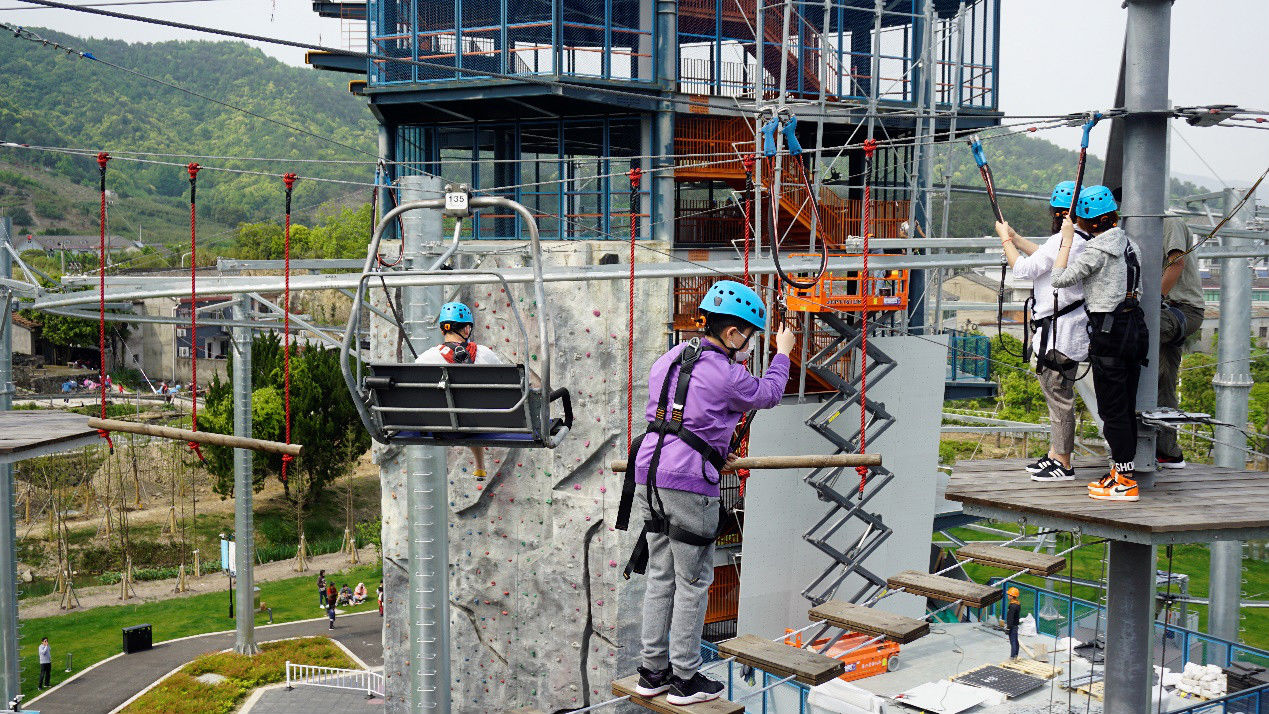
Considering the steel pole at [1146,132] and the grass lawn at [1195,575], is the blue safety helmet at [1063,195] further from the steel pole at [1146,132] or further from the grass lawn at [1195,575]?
the grass lawn at [1195,575]

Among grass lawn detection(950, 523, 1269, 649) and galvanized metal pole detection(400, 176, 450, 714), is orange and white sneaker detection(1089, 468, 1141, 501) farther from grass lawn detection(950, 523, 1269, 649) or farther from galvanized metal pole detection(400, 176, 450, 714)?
grass lawn detection(950, 523, 1269, 649)

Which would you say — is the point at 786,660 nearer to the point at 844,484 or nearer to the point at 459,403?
the point at 459,403

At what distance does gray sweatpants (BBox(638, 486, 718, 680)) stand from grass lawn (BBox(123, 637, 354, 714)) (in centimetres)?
1712

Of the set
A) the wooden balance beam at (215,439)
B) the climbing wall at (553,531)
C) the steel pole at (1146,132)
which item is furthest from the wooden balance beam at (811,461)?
the climbing wall at (553,531)

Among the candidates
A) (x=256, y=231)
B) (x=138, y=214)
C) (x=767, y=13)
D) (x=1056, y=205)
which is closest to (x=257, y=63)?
(x=138, y=214)

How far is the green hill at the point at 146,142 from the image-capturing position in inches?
4053

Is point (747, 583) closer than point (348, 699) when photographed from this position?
Yes

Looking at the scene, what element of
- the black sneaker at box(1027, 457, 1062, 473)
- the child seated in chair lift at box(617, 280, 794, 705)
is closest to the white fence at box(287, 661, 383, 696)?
the child seated in chair lift at box(617, 280, 794, 705)

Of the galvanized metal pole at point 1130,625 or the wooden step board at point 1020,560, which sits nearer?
the galvanized metal pole at point 1130,625

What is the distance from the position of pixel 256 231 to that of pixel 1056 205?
74.1 metres

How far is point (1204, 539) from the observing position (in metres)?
5.48

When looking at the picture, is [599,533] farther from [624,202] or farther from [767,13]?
[767,13]

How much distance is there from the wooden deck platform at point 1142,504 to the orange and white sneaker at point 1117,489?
66mm

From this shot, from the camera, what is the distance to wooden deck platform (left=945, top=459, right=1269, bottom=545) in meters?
5.52
